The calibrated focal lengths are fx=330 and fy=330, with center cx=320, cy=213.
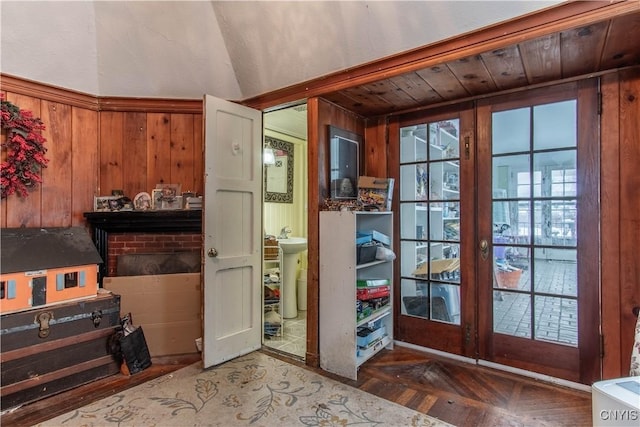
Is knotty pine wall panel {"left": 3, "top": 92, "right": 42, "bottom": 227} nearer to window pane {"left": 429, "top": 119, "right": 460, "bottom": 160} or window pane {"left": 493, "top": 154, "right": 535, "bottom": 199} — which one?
window pane {"left": 429, "top": 119, "right": 460, "bottom": 160}

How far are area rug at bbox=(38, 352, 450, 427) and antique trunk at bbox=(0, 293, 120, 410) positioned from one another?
353 millimetres

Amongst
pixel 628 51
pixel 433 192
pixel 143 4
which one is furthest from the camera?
pixel 433 192

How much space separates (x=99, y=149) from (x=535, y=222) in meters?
3.71

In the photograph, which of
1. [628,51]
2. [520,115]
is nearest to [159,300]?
[520,115]

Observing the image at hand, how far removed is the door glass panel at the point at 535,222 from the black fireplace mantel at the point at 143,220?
8.25 feet

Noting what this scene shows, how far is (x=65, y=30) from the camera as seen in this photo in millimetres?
2479

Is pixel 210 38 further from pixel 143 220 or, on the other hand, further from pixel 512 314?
pixel 512 314

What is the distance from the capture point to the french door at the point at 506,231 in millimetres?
2254

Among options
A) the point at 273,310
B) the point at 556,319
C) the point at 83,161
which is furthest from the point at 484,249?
the point at 83,161

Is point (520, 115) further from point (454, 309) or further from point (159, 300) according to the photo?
point (159, 300)

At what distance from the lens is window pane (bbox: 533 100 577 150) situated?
90.4 inches

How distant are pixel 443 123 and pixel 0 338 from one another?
11.4 feet

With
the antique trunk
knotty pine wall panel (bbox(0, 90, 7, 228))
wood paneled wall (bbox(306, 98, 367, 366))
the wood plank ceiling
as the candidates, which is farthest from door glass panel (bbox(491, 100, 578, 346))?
knotty pine wall panel (bbox(0, 90, 7, 228))

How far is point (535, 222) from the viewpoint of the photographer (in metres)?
2.43
